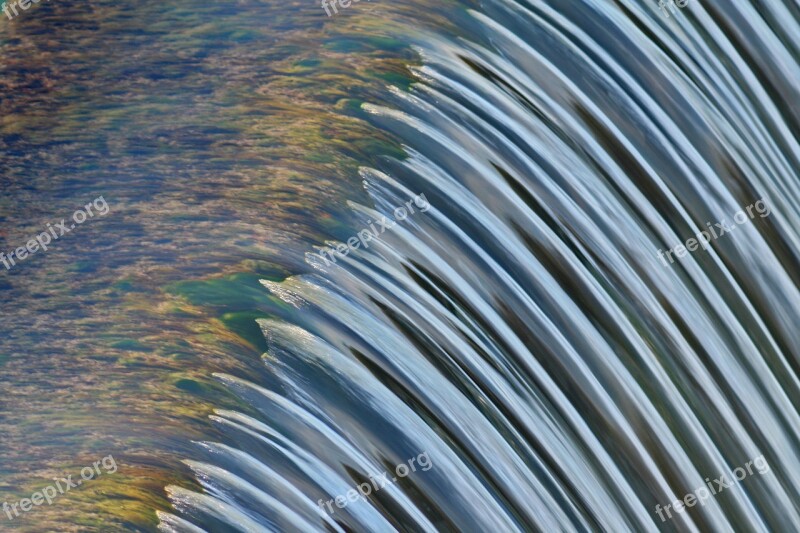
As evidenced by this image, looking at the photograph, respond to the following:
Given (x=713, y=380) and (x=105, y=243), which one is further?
(x=713, y=380)

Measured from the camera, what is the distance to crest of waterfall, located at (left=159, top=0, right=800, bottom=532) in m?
1.53

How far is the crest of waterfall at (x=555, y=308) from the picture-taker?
153 cm

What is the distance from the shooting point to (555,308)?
1754 millimetres

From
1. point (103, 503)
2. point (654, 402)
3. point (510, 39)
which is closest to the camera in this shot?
point (103, 503)

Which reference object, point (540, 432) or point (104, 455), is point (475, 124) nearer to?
point (540, 432)

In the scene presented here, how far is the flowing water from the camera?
1.51 metres

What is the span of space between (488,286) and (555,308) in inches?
5.8

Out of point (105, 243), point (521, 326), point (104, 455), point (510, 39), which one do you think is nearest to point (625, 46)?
point (510, 39)

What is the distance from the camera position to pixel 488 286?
67.5 inches

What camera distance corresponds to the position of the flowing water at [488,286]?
4.95ft

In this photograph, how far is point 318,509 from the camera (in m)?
1.45

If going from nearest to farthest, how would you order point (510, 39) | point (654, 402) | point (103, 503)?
point (103, 503) → point (654, 402) → point (510, 39)

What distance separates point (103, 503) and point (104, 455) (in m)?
0.07

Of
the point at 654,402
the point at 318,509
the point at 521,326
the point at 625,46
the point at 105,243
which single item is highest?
the point at 625,46
